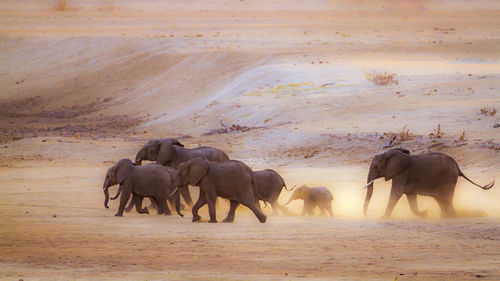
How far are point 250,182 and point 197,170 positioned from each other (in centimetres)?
85

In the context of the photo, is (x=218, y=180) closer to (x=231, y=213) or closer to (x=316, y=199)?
(x=231, y=213)

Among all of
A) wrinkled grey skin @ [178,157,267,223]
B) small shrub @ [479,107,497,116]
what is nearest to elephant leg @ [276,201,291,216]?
wrinkled grey skin @ [178,157,267,223]

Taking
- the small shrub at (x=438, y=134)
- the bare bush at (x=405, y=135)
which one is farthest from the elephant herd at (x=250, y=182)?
the small shrub at (x=438, y=134)

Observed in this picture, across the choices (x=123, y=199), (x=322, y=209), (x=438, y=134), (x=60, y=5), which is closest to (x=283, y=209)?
(x=322, y=209)

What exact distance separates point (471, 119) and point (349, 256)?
581 inches

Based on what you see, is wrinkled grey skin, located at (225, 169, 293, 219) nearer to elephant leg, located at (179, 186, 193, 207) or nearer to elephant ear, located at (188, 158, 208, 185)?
elephant ear, located at (188, 158, 208, 185)

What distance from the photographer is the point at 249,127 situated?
28.7 metres

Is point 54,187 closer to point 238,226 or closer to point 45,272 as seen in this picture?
point 238,226

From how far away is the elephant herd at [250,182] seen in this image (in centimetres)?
1492

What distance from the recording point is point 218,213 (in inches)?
664

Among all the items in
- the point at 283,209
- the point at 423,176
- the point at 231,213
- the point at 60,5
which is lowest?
the point at 283,209

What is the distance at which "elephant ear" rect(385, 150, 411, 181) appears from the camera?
1571cm

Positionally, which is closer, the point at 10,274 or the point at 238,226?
the point at 10,274

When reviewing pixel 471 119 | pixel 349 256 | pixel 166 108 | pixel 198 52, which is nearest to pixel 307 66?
pixel 166 108
